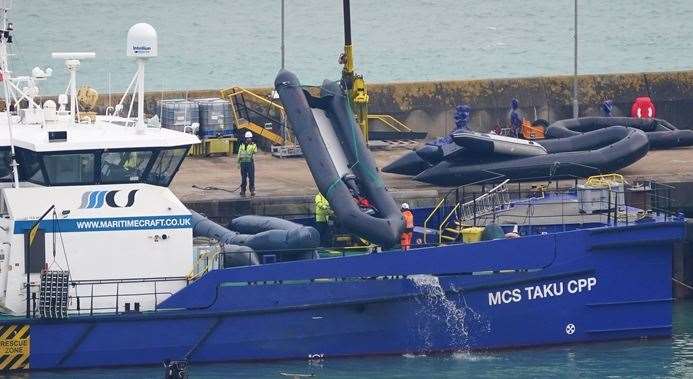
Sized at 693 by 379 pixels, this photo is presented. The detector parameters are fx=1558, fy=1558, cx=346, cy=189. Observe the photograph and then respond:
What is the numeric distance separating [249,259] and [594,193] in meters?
4.70

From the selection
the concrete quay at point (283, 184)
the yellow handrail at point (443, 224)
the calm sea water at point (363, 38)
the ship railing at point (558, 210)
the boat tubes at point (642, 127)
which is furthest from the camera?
the calm sea water at point (363, 38)

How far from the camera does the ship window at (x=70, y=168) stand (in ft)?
62.1

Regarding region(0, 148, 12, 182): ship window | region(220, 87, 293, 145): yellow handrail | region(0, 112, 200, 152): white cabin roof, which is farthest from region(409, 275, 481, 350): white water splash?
region(220, 87, 293, 145): yellow handrail

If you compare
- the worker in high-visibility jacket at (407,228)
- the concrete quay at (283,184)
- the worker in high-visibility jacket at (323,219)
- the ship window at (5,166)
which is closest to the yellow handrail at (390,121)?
the concrete quay at (283,184)

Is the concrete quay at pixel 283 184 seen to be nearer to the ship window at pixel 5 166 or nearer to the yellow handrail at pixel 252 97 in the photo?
the yellow handrail at pixel 252 97

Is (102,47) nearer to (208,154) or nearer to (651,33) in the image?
(651,33)

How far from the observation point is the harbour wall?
2984 centimetres

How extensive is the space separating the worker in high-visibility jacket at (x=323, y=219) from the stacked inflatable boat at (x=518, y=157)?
A: 3755 mm

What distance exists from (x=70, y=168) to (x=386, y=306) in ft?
14.0

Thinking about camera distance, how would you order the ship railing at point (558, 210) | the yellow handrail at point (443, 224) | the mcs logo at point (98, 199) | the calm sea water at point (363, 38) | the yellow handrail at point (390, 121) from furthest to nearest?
the calm sea water at point (363, 38)
the yellow handrail at point (390, 121)
the ship railing at point (558, 210)
the yellow handrail at point (443, 224)
the mcs logo at point (98, 199)

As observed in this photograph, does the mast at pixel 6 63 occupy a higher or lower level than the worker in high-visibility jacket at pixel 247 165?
higher

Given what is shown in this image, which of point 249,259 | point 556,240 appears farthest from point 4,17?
point 556,240

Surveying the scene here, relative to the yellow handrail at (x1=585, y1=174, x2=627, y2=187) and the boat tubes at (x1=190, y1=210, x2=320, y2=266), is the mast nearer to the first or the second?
the boat tubes at (x1=190, y1=210, x2=320, y2=266)

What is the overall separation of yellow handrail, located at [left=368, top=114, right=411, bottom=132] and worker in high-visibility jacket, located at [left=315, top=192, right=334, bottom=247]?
858 centimetres
